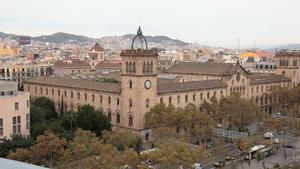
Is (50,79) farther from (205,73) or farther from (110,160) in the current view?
(110,160)

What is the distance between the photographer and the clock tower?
6612cm

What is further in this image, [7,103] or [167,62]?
[167,62]

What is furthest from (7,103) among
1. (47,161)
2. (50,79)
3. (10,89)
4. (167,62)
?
(167,62)

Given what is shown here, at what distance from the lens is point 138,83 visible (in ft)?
217

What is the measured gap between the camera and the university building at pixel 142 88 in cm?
6656

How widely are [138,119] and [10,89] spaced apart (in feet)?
58.9

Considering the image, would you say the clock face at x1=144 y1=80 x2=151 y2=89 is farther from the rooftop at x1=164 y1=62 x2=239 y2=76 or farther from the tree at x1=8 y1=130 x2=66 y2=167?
the tree at x1=8 y1=130 x2=66 y2=167

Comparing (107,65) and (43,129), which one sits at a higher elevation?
(107,65)

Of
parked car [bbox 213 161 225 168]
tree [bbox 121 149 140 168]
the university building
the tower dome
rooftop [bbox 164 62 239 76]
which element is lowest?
parked car [bbox 213 161 225 168]

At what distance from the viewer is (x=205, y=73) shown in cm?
9144

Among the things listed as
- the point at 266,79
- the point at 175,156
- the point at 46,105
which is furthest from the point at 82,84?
the point at 175,156

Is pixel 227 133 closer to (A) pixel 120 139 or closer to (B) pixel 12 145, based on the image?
(A) pixel 120 139

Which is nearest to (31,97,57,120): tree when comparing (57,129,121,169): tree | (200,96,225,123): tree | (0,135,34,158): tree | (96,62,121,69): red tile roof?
(200,96,225,123): tree

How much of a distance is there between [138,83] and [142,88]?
911 mm
